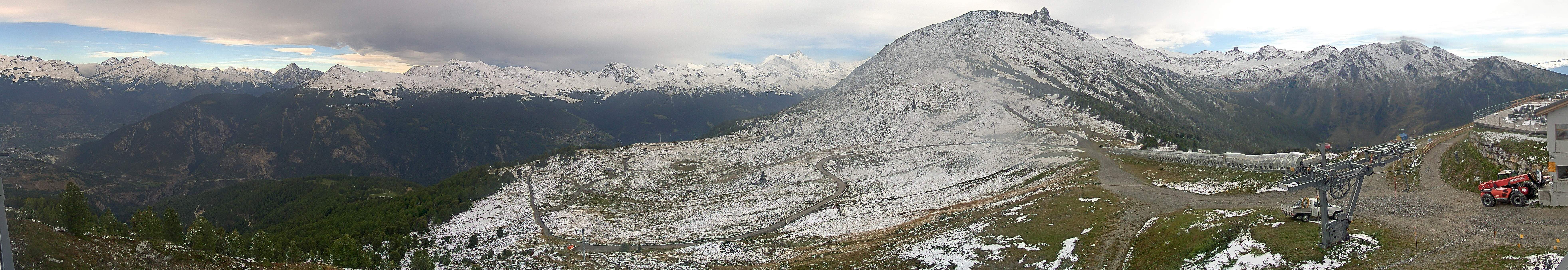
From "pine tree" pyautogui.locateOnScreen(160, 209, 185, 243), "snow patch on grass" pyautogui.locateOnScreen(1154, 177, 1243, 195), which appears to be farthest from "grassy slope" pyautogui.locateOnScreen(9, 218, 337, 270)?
"snow patch on grass" pyautogui.locateOnScreen(1154, 177, 1243, 195)

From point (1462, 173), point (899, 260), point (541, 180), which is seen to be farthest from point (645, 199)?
point (1462, 173)

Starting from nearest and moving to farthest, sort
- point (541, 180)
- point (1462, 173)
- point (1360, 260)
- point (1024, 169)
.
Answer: point (1360, 260) < point (1462, 173) < point (1024, 169) < point (541, 180)

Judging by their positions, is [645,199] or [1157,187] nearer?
[1157,187]

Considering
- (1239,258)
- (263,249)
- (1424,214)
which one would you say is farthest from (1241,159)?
(263,249)

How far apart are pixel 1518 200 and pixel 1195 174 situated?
32912mm

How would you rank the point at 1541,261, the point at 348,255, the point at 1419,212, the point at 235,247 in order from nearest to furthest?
the point at 1541,261 → the point at 1419,212 → the point at 235,247 → the point at 348,255

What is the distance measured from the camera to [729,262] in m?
67.4

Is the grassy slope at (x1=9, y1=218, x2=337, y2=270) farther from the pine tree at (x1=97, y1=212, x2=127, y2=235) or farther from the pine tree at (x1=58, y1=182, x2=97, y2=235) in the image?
the pine tree at (x1=97, y1=212, x2=127, y2=235)

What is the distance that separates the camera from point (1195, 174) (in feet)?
206

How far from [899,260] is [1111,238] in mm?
15159

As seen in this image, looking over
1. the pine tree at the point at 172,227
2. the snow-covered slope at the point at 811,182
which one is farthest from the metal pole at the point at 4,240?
the pine tree at the point at 172,227

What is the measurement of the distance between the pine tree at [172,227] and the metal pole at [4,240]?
6942 centimetres

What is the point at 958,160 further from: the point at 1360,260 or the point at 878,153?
the point at 1360,260

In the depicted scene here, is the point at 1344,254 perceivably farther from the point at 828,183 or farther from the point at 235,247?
the point at 828,183
